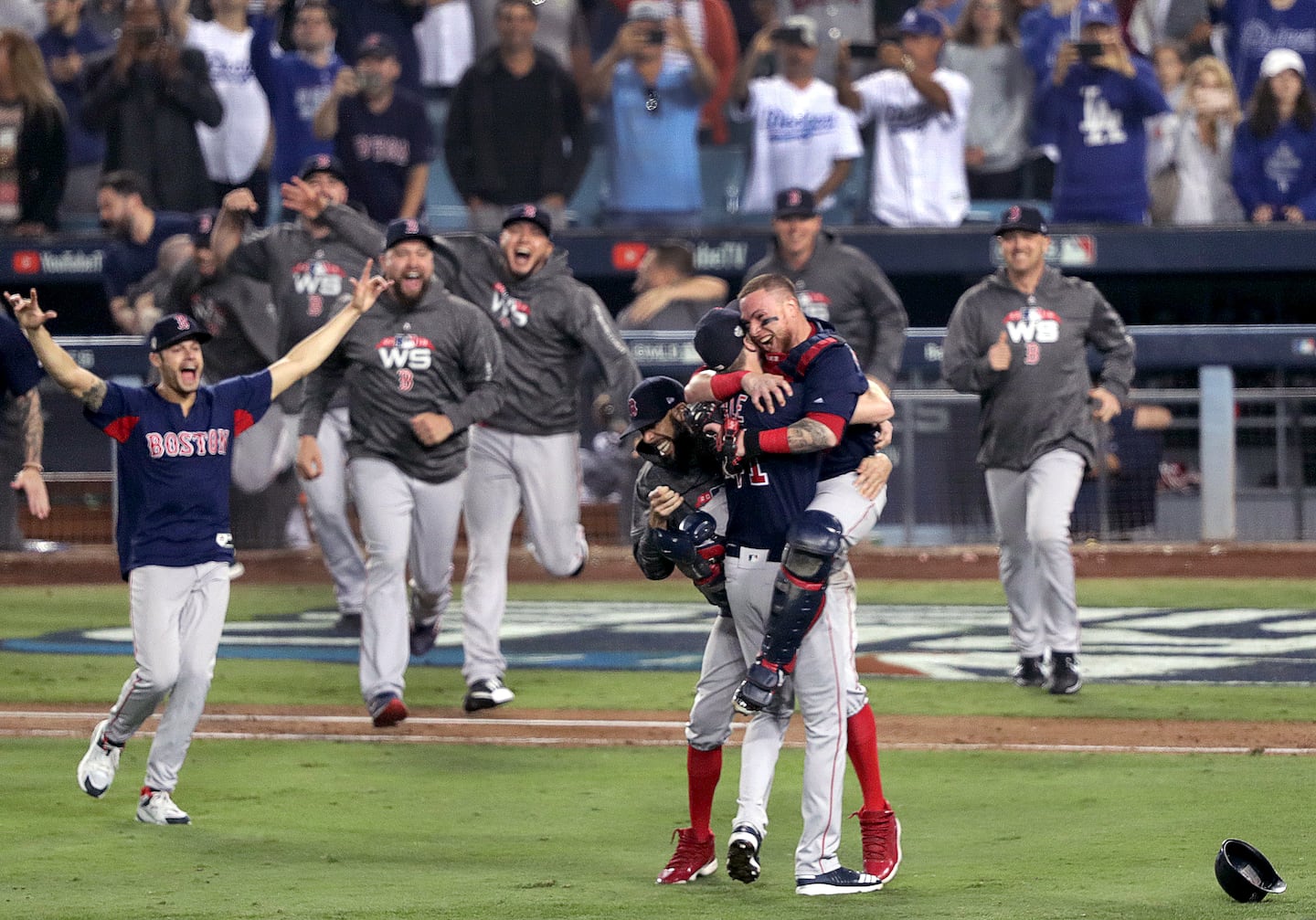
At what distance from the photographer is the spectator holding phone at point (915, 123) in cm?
1587

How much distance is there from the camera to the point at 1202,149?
16.3 metres

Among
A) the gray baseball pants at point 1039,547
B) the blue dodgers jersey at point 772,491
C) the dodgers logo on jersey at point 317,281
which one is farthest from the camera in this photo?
the dodgers logo on jersey at point 317,281

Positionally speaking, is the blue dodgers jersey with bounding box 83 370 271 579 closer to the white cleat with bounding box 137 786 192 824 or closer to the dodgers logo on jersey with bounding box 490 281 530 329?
the white cleat with bounding box 137 786 192 824

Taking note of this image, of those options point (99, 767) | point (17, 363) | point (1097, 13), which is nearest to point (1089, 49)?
point (1097, 13)

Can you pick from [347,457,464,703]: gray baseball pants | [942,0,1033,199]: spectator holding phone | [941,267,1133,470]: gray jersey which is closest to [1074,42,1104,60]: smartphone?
[942,0,1033,199]: spectator holding phone

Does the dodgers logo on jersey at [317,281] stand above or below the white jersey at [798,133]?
below

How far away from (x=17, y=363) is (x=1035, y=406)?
451 centimetres

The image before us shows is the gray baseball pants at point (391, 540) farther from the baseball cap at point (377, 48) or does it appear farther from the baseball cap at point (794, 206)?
the baseball cap at point (377, 48)

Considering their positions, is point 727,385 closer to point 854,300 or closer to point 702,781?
point 702,781

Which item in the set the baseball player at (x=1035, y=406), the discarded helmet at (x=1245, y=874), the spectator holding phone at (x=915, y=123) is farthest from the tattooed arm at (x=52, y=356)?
the spectator holding phone at (x=915, y=123)

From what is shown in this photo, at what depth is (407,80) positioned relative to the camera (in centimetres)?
1634

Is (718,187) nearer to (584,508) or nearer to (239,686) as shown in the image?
(584,508)

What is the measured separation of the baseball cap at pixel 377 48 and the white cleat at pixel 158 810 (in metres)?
9.47

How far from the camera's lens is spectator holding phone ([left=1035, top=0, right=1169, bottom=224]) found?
51.3 ft
